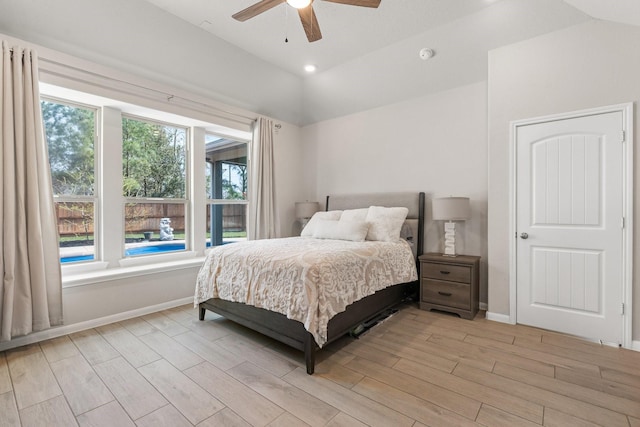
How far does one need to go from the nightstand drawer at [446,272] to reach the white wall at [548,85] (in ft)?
0.83

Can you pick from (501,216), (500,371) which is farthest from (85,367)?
(501,216)

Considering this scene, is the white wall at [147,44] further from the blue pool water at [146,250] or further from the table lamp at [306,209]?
the blue pool water at [146,250]

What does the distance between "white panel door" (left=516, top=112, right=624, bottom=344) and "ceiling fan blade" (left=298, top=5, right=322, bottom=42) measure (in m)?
2.14

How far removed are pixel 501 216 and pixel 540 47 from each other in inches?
63.7

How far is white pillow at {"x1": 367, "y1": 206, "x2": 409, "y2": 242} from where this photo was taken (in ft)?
11.5

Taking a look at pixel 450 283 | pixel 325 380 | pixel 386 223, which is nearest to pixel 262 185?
pixel 386 223

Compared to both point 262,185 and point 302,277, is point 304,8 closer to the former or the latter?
point 302,277

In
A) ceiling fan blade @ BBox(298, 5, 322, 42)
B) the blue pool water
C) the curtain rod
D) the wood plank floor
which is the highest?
ceiling fan blade @ BBox(298, 5, 322, 42)

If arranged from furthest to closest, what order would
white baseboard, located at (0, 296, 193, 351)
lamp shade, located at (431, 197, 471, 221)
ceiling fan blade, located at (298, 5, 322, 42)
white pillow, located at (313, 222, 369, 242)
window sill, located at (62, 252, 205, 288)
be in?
1. white pillow, located at (313, 222, 369, 242)
2. lamp shade, located at (431, 197, 471, 221)
3. window sill, located at (62, 252, 205, 288)
4. white baseboard, located at (0, 296, 193, 351)
5. ceiling fan blade, located at (298, 5, 322, 42)

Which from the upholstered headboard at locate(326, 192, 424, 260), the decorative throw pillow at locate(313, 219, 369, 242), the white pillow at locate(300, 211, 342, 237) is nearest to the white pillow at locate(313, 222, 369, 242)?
the decorative throw pillow at locate(313, 219, 369, 242)

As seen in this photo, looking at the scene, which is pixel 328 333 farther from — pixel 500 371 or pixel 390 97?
pixel 390 97

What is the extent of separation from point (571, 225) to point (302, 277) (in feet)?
8.13

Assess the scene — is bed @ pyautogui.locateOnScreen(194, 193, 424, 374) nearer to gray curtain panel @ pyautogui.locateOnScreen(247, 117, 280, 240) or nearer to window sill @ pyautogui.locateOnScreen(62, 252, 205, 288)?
window sill @ pyautogui.locateOnScreen(62, 252, 205, 288)

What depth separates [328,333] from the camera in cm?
231
